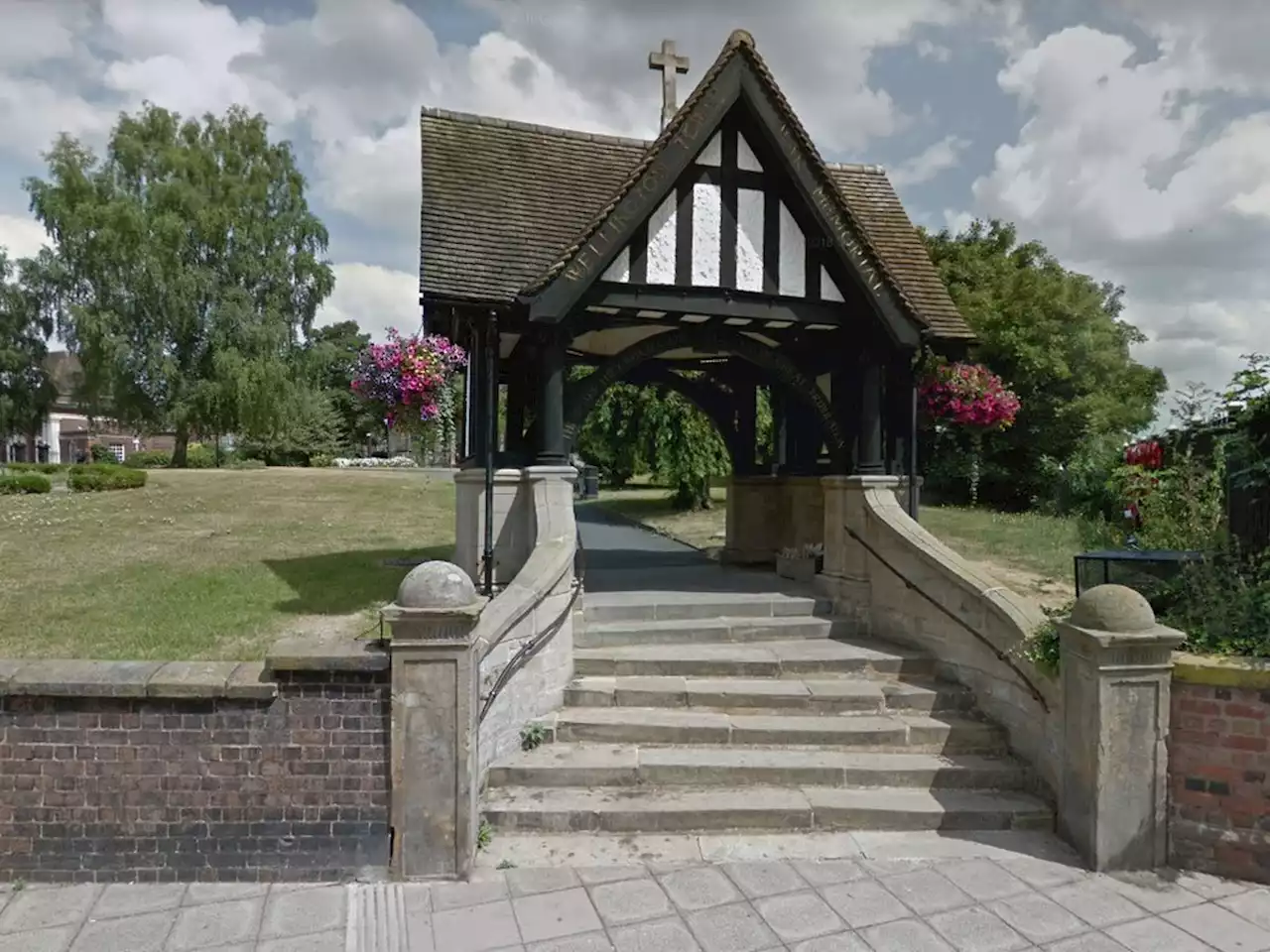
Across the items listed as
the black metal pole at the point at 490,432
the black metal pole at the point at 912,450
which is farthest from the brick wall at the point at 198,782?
the black metal pole at the point at 912,450

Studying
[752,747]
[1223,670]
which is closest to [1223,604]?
[1223,670]

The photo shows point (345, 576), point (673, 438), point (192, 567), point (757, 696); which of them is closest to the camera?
point (757, 696)

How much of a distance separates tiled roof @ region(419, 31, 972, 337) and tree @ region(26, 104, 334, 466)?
25812mm

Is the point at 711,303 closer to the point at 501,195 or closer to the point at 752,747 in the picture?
the point at 501,195

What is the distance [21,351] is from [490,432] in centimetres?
3855

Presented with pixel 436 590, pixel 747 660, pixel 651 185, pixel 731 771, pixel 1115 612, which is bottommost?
pixel 731 771

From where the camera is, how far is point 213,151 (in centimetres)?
3209

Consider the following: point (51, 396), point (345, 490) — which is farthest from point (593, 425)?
point (51, 396)

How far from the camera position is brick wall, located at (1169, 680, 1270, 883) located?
4.27 m

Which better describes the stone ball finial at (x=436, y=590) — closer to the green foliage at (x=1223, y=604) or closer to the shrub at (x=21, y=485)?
the green foliage at (x=1223, y=604)

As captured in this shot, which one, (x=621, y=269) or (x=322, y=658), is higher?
(x=621, y=269)

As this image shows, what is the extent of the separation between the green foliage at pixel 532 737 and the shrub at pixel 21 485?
22.7m

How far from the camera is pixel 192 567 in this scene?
10.5m

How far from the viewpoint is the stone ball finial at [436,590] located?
4.12 m
